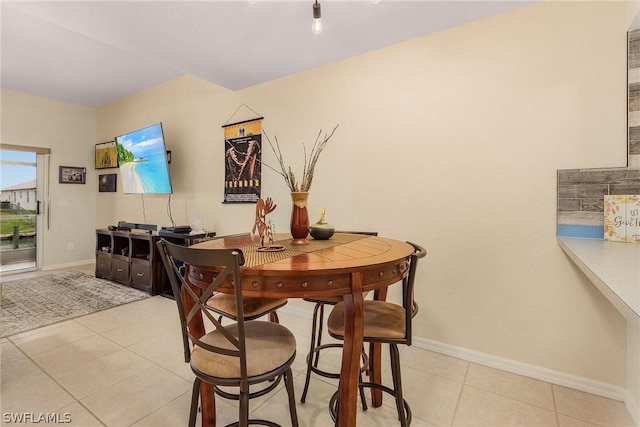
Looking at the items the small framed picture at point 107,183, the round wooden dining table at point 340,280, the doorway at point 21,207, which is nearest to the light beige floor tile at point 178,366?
the round wooden dining table at point 340,280

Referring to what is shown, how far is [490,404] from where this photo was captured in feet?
5.49

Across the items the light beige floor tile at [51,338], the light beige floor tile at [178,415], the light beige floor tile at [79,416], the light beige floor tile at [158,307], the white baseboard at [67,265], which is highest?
the white baseboard at [67,265]

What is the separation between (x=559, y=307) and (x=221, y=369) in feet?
6.59

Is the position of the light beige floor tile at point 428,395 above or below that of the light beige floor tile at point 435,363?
below

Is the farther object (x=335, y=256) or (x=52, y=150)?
(x=52, y=150)

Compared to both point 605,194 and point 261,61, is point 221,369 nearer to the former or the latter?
point 605,194

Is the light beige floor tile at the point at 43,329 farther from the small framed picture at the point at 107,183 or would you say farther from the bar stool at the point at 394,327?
the small framed picture at the point at 107,183

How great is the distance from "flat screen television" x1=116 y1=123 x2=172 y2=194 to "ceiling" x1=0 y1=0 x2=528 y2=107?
3.03ft

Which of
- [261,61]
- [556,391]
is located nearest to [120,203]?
[261,61]

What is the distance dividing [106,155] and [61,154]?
64 centimetres

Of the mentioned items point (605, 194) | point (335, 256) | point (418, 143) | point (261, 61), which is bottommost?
point (335, 256)

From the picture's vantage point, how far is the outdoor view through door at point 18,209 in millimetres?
4516

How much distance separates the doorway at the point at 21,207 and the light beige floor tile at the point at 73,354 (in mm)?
3527

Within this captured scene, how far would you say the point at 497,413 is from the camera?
5.25 ft
